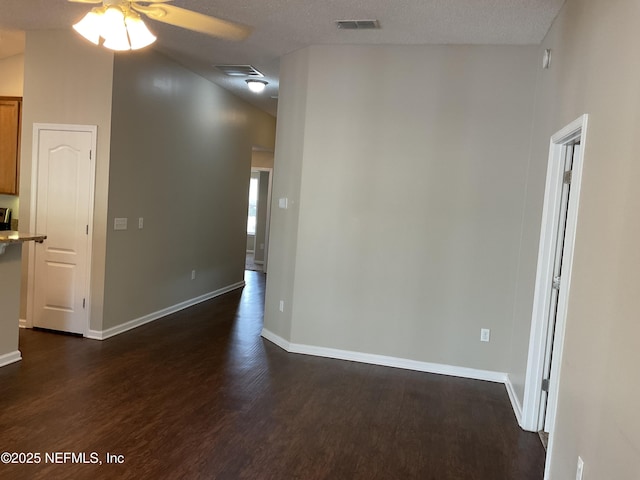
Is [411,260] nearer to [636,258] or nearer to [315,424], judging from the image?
[315,424]

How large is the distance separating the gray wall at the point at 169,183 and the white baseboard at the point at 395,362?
5.70 feet

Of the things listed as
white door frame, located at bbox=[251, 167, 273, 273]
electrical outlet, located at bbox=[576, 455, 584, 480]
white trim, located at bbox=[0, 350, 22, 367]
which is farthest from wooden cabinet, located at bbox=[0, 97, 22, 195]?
electrical outlet, located at bbox=[576, 455, 584, 480]

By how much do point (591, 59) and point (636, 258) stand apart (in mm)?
1287

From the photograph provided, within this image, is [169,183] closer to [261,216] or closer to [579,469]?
[579,469]

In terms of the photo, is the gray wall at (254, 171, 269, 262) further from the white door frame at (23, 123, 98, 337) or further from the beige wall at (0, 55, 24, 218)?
the white door frame at (23, 123, 98, 337)

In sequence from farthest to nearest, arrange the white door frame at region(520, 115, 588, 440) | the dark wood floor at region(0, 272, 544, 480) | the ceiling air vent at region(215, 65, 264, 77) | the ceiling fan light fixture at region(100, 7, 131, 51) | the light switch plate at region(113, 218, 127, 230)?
the ceiling air vent at region(215, 65, 264, 77)
the light switch plate at region(113, 218, 127, 230)
the white door frame at region(520, 115, 588, 440)
the dark wood floor at region(0, 272, 544, 480)
the ceiling fan light fixture at region(100, 7, 131, 51)

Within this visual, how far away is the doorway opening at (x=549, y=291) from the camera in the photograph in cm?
309

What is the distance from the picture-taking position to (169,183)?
5.54 m

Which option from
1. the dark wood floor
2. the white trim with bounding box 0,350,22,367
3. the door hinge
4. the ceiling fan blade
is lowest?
the dark wood floor

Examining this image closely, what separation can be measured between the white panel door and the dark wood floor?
327mm

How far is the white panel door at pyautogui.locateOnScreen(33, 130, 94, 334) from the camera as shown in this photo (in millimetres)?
4586

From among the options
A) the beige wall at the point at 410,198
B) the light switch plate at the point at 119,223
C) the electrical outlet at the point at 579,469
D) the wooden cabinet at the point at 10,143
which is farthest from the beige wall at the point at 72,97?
the electrical outlet at the point at 579,469

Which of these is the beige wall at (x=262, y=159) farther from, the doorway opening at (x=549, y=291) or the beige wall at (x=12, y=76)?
the doorway opening at (x=549, y=291)

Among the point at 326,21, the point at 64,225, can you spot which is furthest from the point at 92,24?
the point at 64,225
